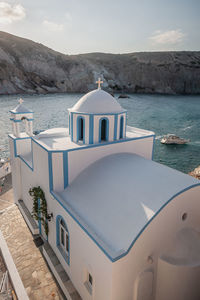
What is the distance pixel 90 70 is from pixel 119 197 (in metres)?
85.2

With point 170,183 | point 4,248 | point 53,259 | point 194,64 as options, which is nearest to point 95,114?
point 170,183

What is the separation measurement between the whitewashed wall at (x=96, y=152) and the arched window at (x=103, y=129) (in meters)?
0.56

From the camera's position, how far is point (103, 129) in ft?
34.8

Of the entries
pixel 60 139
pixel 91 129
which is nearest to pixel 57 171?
pixel 60 139

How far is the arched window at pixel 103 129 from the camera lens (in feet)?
33.8

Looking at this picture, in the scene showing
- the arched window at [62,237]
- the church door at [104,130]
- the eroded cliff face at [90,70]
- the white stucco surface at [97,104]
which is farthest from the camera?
the eroded cliff face at [90,70]

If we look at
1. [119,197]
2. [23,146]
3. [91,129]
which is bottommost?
[119,197]

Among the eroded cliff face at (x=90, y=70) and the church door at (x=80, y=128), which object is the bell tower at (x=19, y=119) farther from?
the eroded cliff face at (x=90, y=70)

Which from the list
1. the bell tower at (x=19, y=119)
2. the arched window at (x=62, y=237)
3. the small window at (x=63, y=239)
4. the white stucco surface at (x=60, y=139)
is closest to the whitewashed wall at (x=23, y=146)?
the bell tower at (x=19, y=119)

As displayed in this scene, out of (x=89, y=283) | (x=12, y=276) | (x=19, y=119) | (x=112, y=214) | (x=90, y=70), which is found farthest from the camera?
(x=90, y=70)

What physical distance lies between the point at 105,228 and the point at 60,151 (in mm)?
3702

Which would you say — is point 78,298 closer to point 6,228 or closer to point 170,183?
point 170,183

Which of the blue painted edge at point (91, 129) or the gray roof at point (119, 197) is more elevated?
the blue painted edge at point (91, 129)

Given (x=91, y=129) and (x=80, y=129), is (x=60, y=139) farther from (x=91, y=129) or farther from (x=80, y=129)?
(x=91, y=129)
